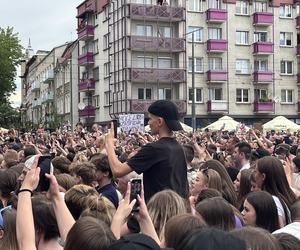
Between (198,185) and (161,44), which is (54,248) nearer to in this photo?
(198,185)

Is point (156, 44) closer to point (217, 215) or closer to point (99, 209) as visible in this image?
point (99, 209)

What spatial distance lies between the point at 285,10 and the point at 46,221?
52081 millimetres

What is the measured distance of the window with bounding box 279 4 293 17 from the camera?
5238cm

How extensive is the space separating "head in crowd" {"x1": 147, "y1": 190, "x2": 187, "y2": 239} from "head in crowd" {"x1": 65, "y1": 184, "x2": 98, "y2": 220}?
2.50 feet

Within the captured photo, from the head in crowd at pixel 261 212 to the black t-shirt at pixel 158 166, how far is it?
84 cm

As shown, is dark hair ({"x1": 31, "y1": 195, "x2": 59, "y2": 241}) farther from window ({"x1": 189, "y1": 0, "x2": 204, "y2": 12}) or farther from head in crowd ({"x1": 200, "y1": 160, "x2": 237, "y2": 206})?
window ({"x1": 189, "y1": 0, "x2": 204, "y2": 12})

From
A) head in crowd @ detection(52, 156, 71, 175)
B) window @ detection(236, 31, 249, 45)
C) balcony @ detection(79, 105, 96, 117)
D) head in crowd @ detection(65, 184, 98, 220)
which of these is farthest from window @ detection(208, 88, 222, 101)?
head in crowd @ detection(65, 184, 98, 220)

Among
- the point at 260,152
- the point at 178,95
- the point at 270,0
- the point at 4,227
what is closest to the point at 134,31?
the point at 178,95

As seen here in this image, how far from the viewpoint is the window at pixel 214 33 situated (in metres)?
49.4

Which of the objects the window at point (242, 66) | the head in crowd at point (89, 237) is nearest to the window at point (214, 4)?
the window at point (242, 66)

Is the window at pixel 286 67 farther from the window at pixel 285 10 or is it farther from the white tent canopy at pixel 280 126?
the white tent canopy at pixel 280 126

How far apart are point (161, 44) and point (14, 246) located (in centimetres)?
4418

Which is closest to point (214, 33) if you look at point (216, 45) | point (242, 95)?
point (216, 45)

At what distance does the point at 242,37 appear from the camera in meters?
50.8
